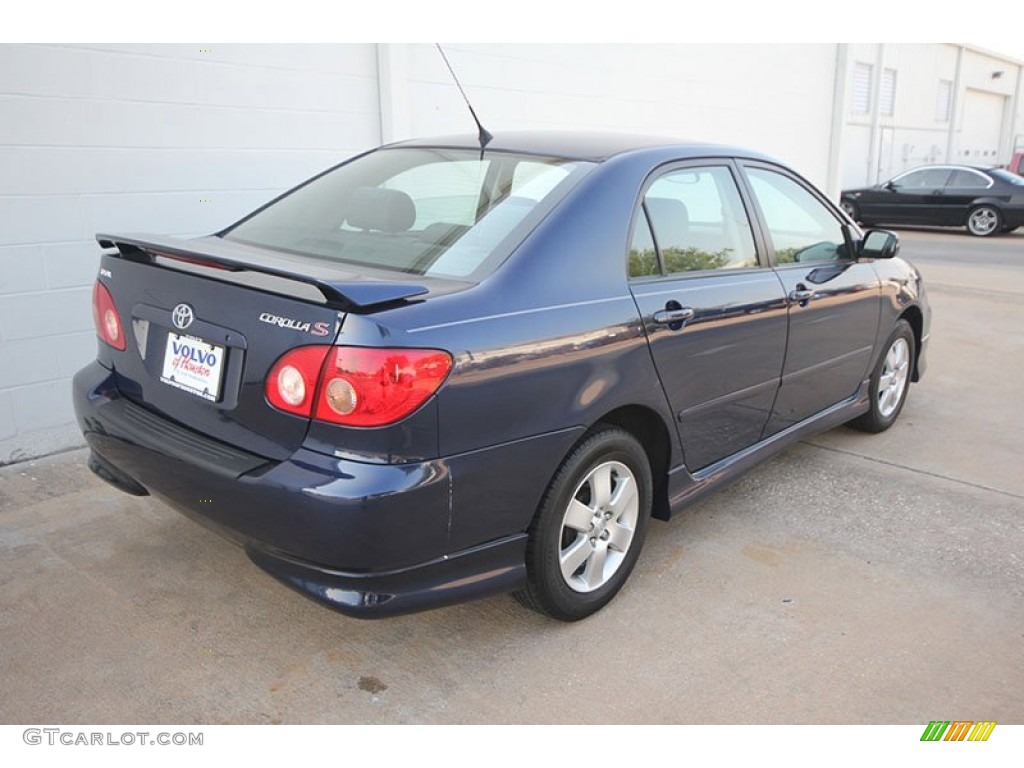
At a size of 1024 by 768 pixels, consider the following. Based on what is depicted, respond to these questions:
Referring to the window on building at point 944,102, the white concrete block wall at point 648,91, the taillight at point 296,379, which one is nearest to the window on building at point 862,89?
the window on building at point 944,102

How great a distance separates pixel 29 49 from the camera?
4082 mm

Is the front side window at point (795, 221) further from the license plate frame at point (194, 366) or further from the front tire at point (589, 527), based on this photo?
the license plate frame at point (194, 366)

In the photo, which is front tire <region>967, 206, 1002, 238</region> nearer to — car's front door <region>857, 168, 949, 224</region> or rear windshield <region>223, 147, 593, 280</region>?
car's front door <region>857, 168, 949, 224</region>

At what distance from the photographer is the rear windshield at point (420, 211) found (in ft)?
9.05

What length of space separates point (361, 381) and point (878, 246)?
10.3ft

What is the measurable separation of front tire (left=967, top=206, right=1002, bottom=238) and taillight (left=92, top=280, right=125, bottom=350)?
1728cm

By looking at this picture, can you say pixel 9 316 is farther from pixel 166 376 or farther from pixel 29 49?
pixel 166 376

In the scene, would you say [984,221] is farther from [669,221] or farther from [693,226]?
[669,221]

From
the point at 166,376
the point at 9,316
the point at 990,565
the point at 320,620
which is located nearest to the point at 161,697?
the point at 320,620

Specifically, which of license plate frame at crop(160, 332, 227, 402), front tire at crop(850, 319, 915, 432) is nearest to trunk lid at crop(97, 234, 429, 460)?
license plate frame at crop(160, 332, 227, 402)

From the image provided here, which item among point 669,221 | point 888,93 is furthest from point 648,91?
point 888,93

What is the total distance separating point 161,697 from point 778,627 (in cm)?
201

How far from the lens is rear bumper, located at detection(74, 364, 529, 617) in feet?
7.34

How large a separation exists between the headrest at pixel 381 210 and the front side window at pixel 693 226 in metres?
0.82
